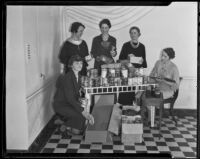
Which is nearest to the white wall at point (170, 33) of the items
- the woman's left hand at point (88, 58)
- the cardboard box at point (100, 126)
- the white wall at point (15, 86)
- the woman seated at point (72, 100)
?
the woman's left hand at point (88, 58)

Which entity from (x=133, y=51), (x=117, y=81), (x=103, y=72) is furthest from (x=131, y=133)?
(x=133, y=51)

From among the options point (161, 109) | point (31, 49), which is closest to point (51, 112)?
point (31, 49)

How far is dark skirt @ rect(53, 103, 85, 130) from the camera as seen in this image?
7.40ft

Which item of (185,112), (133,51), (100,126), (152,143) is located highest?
(133,51)

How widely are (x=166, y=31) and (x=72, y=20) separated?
2.53 feet

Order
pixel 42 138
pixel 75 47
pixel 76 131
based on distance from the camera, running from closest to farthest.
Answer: pixel 42 138 → pixel 75 47 → pixel 76 131

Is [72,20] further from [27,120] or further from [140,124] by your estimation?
[140,124]

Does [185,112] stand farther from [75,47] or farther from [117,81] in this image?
[75,47]

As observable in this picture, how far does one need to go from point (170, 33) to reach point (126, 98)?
0.65m

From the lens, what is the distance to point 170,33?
7.25ft

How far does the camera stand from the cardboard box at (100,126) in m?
2.19

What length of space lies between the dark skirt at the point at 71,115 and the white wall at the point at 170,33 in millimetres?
413

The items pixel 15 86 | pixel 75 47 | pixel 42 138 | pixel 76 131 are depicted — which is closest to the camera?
pixel 15 86

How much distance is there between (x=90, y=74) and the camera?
7.14 ft
